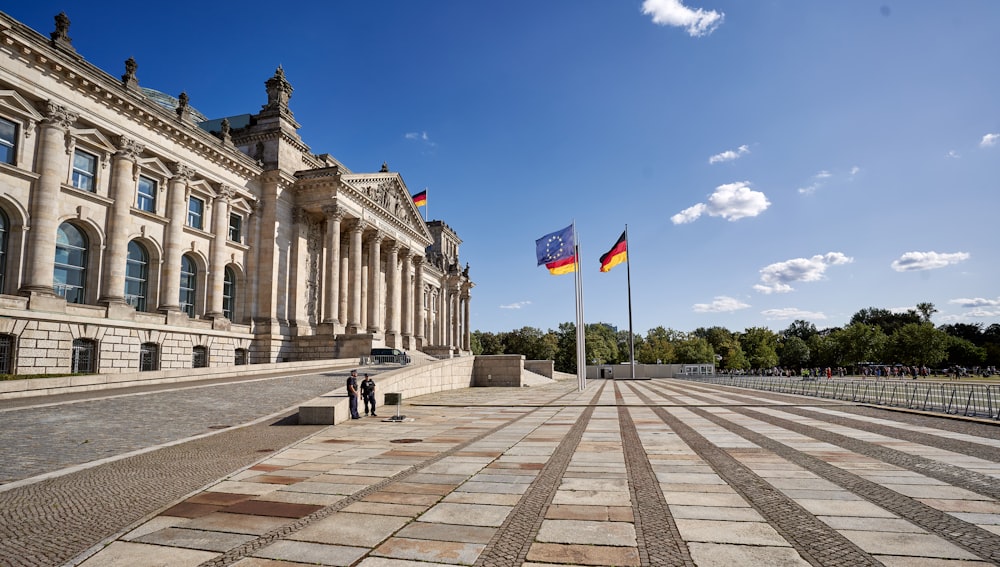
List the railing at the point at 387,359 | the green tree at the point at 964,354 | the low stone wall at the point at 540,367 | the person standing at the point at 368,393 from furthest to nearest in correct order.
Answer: the green tree at the point at 964,354 < the low stone wall at the point at 540,367 < the railing at the point at 387,359 < the person standing at the point at 368,393

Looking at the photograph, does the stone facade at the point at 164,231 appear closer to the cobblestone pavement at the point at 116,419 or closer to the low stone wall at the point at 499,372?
the low stone wall at the point at 499,372

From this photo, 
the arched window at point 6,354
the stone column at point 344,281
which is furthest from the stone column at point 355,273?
the arched window at point 6,354

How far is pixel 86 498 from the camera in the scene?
7.70 meters

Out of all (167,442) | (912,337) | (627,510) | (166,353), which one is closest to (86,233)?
(166,353)

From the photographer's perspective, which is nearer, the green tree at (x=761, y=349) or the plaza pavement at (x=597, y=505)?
the plaza pavement at (x=597, y=505)

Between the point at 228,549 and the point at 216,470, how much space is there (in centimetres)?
488

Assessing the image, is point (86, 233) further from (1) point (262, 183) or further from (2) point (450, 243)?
(2) point (450, 243)

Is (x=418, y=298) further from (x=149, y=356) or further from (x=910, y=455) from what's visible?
(x=910, y=455)

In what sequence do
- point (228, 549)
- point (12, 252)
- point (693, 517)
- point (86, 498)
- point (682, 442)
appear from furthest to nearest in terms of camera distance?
point (12, 252) < point (682, 442) < point (86, 498) < point (693, 517) < point (228, 549)

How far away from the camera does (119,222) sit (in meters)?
31.7

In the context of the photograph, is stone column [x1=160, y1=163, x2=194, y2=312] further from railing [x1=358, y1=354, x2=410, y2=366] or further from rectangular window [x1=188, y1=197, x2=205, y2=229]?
railing [x1=358, y1=354, x2=410, y2=366]

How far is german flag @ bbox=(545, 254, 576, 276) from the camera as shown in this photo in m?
35.9

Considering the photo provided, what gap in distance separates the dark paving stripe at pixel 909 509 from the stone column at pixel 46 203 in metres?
32.5

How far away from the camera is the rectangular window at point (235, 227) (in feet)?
139
